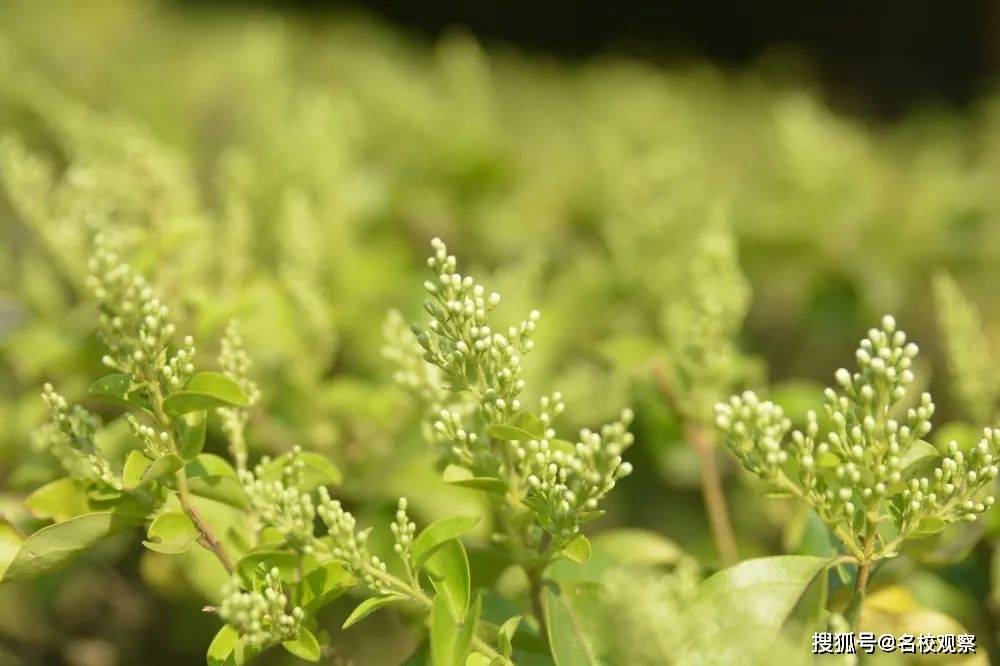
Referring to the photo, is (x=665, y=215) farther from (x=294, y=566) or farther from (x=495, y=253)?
(x=294, y=566)

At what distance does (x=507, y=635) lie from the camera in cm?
87

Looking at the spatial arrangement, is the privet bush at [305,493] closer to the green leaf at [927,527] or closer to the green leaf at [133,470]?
the green leaf at [133,470]

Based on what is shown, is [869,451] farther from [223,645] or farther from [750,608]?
[223,645]

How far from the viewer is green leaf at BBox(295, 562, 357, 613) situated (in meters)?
0.90

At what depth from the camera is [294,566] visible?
945mm

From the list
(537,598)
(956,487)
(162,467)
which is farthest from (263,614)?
(956,487)

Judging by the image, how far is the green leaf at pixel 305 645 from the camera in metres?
0.87

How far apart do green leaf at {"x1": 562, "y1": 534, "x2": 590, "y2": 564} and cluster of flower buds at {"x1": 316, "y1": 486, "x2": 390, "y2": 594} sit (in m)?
0.17

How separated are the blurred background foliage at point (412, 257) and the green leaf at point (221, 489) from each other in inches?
7.4

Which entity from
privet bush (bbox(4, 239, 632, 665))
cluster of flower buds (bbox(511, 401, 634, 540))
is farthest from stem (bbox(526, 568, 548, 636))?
cluster of flower buds (bbox(511, 401, 634, 540))

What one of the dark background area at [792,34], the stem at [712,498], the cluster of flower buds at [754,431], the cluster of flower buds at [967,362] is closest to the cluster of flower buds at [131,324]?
the cluster of flower buds at [754,431]

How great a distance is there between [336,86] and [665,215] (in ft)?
6.64

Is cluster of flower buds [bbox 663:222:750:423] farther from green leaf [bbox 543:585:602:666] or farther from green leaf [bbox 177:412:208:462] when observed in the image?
green leaf [bbox 177:412:208:462]

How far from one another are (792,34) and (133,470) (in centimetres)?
721
